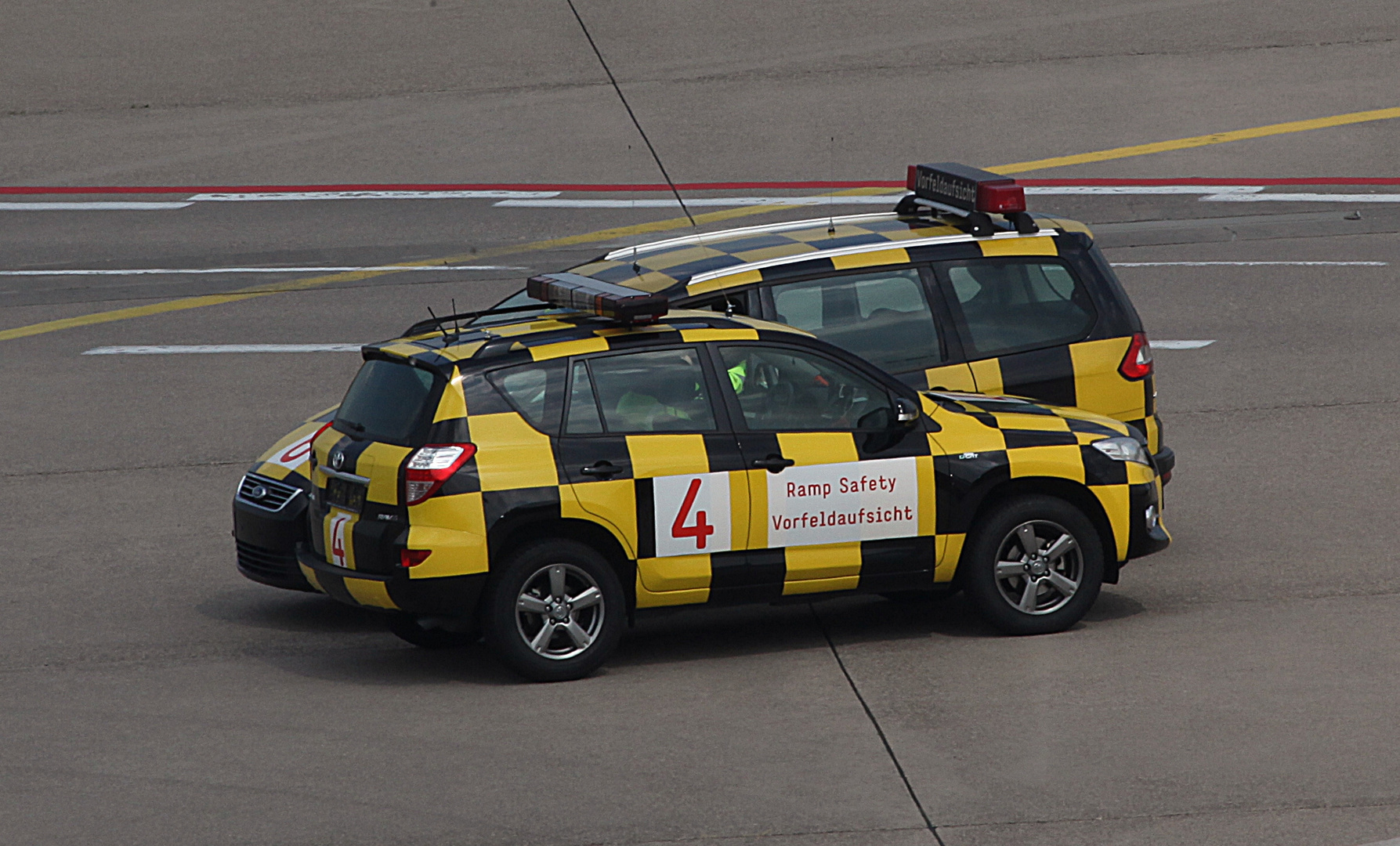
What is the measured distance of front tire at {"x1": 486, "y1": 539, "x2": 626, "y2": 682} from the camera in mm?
8422

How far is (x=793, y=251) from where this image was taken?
1030 centimetres

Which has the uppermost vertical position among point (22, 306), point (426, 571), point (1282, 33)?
point (1282, 33)

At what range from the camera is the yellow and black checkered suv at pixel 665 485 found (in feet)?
27.6

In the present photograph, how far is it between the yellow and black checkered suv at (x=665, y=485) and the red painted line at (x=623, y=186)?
40.2 feet

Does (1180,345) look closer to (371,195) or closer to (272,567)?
(272,567)

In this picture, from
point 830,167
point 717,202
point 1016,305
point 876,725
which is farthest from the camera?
point 830,167

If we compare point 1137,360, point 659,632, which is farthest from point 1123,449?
point 659,632

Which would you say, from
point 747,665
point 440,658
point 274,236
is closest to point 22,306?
point 274,236

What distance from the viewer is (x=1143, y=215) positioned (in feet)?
65.4

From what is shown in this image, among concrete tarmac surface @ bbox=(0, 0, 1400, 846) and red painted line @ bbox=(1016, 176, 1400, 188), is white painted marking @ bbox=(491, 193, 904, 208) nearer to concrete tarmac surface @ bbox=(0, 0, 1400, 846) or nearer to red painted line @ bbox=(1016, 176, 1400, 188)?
concrete tarmac surface @ bbox=(0, 0, 1400, 846)

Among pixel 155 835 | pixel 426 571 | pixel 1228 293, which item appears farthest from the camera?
pixel 1228 293

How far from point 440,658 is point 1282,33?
20.1m

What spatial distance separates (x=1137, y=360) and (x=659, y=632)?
3.04 metres

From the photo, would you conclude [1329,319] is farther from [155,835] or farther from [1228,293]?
[155,835]
